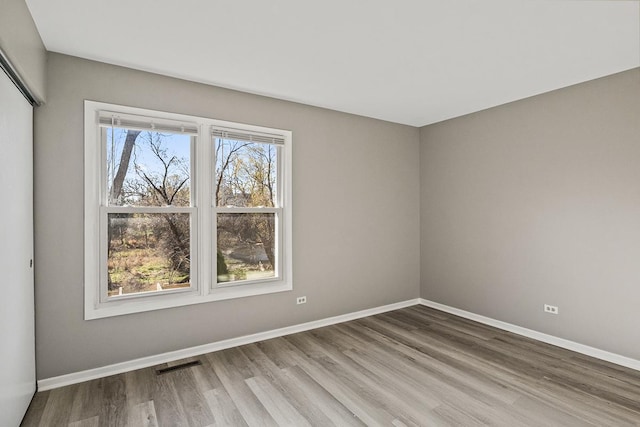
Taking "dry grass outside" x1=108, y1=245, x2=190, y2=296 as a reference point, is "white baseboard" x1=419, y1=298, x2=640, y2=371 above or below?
below

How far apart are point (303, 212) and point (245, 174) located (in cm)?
79

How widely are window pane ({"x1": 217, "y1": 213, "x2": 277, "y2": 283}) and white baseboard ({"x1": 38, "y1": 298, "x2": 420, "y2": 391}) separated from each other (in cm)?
62

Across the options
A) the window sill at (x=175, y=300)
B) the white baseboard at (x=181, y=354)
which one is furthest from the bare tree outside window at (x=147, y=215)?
the white baseboard at (x=181, y=354)

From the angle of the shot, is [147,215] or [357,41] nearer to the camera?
[357,41]

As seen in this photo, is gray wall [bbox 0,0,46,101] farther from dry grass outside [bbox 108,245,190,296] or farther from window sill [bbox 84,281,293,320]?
window sill [bbox 84,281,293,320]

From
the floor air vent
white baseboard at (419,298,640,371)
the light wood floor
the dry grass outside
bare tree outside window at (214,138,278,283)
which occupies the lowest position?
the light wood floor

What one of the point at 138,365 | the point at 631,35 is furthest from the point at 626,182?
the point at 138,365

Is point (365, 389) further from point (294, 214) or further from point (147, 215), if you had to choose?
point (147, 215)

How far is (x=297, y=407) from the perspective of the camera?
8.03 feet

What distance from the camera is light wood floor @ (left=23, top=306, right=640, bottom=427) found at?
2316 mm

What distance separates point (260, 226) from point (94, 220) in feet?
4.98

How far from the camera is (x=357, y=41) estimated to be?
2.51m

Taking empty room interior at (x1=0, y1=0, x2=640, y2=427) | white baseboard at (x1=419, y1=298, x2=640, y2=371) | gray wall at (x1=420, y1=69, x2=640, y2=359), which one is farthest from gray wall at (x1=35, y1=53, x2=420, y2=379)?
white baseboard at (x1=419, y1=298, x2=640, y2=371)

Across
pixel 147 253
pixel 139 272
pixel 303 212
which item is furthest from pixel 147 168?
pixel 303 212
